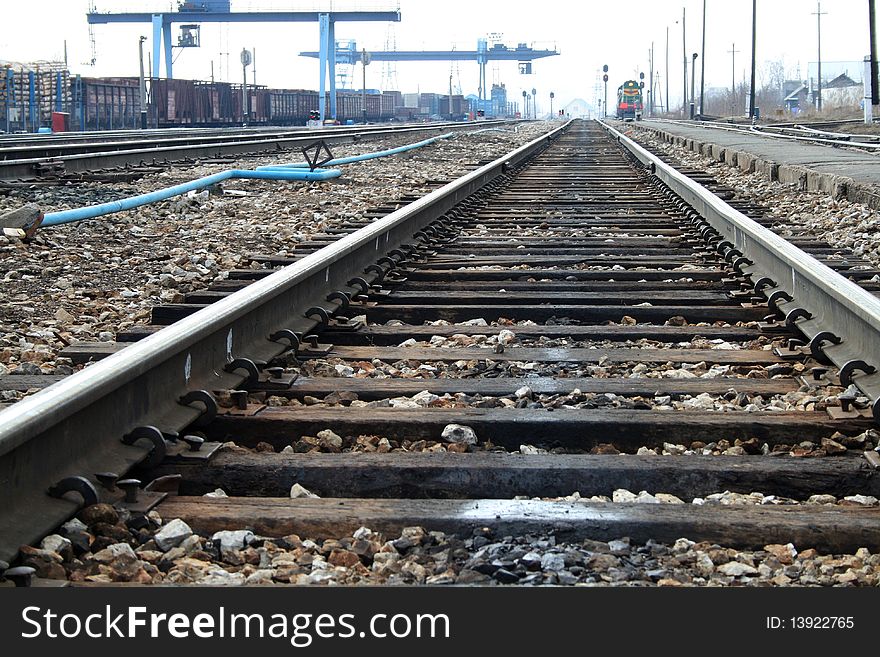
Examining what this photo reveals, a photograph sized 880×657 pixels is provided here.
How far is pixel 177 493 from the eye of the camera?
271 cm

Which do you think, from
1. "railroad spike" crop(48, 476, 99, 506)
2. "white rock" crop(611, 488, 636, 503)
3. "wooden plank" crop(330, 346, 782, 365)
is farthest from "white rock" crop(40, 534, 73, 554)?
"wooden plank" crop(330, 346, 782, 365)

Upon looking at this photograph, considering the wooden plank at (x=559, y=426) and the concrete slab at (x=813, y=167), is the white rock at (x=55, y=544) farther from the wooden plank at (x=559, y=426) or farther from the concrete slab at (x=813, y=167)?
the concrete slab at (x=813, y=167)

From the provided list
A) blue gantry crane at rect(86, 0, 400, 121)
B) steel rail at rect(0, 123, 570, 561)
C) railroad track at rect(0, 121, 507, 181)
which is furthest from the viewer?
blue gantry crane at rect(86, 0, 400, 121)

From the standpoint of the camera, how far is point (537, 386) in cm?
354

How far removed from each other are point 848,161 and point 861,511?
469 inches

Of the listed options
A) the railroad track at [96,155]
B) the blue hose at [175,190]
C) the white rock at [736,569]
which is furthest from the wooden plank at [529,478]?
the railroad track at [96,155]

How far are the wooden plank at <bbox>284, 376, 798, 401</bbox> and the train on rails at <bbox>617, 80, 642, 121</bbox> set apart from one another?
232ft

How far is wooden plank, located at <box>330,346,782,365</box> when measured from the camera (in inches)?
155

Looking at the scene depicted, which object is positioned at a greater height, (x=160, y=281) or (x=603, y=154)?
(x=603, y=154)

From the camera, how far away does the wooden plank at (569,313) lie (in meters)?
4.80

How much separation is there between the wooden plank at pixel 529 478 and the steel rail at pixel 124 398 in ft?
0.66

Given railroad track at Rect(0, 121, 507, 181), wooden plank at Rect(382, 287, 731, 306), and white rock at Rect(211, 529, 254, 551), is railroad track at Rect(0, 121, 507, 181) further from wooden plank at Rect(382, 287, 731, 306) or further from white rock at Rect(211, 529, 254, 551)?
white rock at Rect(211, 529, 254, 551)
